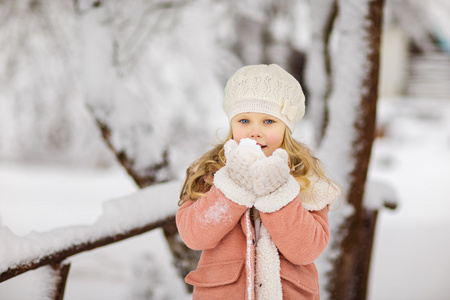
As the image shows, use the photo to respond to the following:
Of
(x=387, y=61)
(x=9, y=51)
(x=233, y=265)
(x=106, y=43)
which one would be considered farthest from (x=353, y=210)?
(x=387, y=61)

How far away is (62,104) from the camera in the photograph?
4.83 metres

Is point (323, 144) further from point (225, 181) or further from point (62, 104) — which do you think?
point (62, 104)

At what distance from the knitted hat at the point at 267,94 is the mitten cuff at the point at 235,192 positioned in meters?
0.27

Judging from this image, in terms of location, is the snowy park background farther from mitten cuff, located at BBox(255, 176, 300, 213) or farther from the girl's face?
mitten cuff, located at BBox(255, 176, 300, 213)

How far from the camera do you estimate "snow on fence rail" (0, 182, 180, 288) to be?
1367mm

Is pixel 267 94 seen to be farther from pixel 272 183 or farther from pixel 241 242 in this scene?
pixel 241 242

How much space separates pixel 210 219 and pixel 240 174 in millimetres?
155

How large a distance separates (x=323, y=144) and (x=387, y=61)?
6.75m

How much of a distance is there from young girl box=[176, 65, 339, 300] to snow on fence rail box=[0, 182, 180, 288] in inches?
18.5

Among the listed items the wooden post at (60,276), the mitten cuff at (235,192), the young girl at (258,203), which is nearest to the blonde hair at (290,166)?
the young girl at (258,203)

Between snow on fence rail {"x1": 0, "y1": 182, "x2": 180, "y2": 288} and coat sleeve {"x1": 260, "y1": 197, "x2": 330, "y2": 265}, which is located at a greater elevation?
coat sleeve {"x1": 260, "y1": 197, "x2": 330, "y2": 265}

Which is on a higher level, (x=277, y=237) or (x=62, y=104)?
(x=277, y=237)

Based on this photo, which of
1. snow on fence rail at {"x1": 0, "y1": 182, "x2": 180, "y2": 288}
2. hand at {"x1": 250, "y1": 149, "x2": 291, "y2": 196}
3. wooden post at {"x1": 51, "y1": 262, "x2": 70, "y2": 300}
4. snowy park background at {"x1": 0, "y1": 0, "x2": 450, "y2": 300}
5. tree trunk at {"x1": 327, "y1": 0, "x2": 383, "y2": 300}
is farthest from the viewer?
snowy park background at {"x1": 0, "y1": 0, "x2": 450, "y2": 300}

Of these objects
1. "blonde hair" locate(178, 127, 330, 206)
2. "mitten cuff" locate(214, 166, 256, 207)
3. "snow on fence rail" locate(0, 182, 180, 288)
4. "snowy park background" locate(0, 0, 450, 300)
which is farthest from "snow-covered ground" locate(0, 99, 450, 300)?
"mitten cuff" locate(214, 166, 256, 207)
